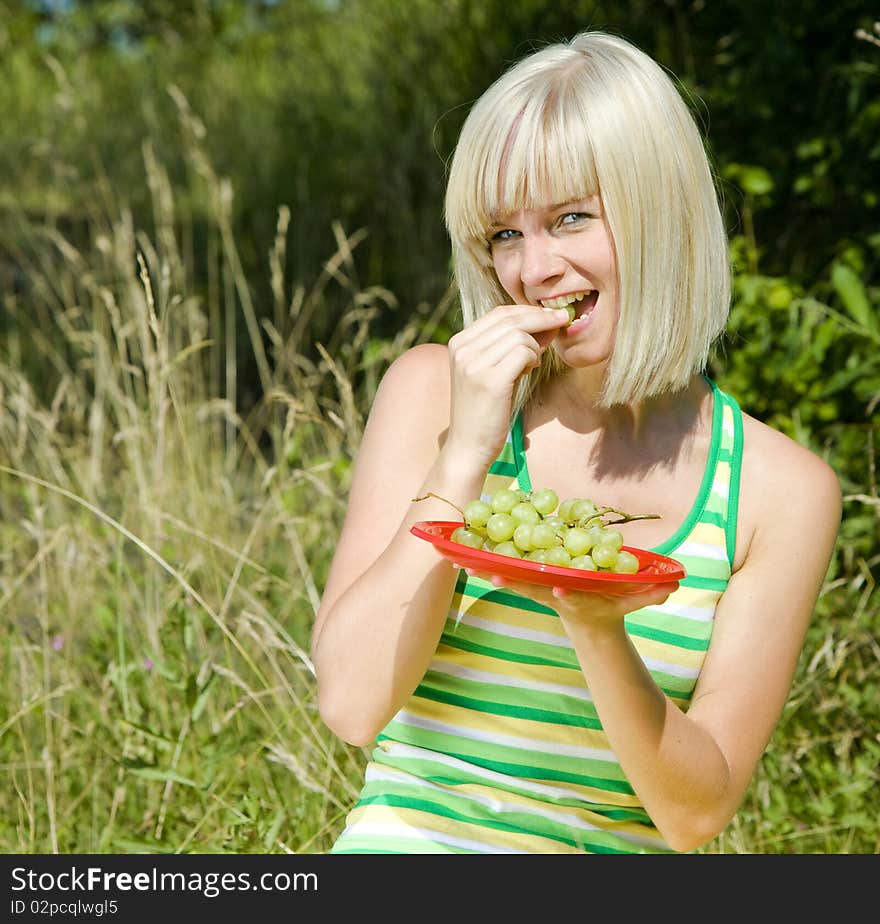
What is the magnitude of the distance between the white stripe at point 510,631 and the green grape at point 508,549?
0.40 meters

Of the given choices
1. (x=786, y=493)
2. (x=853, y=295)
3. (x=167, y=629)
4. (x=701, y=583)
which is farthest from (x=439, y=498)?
(x=853, y=295)

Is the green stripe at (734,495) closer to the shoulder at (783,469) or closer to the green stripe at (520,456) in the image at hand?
the shoulder at (783,469)

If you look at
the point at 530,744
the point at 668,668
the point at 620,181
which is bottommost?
the point at 530,744

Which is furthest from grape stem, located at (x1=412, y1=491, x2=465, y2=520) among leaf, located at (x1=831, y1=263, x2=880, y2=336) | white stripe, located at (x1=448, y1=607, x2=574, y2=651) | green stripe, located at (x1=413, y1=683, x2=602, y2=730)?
leaf, located at (x1=831, y1=263, x2=880, y2=336)

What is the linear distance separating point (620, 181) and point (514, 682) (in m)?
0.74

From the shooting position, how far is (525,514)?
1.55 metres

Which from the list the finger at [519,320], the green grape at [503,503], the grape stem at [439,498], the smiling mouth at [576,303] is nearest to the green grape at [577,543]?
the green grape at [503,503]

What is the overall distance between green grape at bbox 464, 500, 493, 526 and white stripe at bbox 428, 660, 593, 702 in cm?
43

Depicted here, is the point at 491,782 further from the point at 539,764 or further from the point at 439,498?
the point at 439,498

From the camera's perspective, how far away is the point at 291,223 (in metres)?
6.24

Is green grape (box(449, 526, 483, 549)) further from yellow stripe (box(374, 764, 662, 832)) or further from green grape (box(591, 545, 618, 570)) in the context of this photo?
yellow stripe (box(374, 764, 662, 832))

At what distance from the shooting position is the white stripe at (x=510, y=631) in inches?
75.1

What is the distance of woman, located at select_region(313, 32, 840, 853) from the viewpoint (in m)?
1.80
